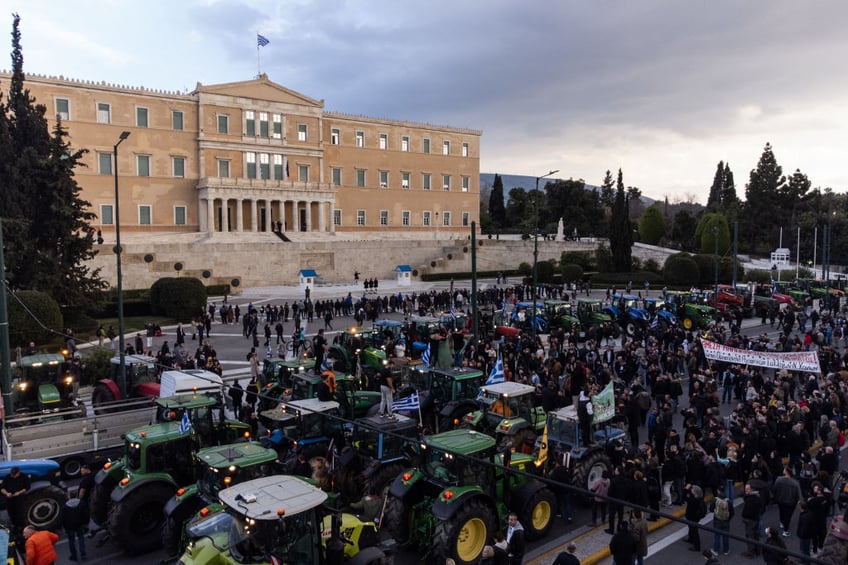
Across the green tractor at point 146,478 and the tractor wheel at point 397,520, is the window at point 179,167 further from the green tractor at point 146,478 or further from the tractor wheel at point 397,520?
the tractor wheel at point 397,520

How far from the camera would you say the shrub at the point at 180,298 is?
3353 cm

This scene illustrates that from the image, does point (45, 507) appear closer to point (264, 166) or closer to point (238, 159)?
point (238, 159)

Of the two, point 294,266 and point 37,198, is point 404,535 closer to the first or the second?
point 37,198

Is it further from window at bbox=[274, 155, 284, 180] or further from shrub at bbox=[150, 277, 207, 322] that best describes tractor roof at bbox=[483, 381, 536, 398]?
window at bbox=[274, 155, 284, 180]

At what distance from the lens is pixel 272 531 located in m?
6.42

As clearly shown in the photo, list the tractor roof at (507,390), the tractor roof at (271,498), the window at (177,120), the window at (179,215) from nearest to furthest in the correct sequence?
the tractor roof at (271,498) < the tractor roof at (507,390) < the window at (177,120) < the window at (179,215)

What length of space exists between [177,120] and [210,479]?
52.9 meters

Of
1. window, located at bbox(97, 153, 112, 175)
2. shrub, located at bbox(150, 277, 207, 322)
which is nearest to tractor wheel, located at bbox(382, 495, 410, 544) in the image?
shrub, located at bbox(150, 277, 207, 322)

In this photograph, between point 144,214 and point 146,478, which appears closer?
point 146,478

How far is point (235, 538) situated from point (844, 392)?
553 inches

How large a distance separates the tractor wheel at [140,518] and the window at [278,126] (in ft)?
178

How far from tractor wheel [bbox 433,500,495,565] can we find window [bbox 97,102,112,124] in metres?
54.0

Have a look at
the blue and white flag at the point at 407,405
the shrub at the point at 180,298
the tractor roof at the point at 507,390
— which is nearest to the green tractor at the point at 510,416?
the tractor roof at the point at 507,390

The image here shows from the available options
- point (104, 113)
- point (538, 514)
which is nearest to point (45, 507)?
point (538, 514)
